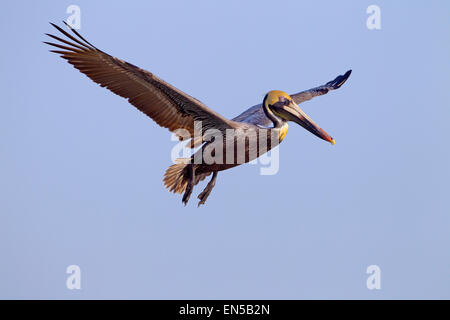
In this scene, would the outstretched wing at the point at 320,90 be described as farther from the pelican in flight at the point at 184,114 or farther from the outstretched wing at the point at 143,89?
the outstretched wing at the point at 143,89

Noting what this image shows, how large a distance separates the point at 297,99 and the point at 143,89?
334 cm

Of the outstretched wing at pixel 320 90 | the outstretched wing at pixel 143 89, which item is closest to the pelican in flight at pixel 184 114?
the outstretched wing at pixel 143 89

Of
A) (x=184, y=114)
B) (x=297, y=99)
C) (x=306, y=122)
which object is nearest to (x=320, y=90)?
(x=297, y=99)

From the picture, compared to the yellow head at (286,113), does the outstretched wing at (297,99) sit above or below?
above

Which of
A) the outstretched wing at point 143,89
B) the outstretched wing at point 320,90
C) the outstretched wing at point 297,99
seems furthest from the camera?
the outstretched wing at point 320,90

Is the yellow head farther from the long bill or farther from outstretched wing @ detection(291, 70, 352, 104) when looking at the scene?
outstretched wing @ detection(291, 70, 352, 104)

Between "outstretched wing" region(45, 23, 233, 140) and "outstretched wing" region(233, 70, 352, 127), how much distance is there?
115 centimetres

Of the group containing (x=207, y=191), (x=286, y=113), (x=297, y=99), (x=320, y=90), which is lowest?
(x=207, y=191)

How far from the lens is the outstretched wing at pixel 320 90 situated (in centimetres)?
1184

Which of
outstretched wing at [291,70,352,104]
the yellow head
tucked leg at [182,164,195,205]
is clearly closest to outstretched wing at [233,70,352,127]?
outstretched wing at [291,70,352,104]

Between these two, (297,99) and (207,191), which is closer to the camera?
(207,191)

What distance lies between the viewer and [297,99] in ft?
38.7

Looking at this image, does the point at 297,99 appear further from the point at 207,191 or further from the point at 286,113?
the point at 207,191

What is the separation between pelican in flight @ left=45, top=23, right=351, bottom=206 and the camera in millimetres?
8992
